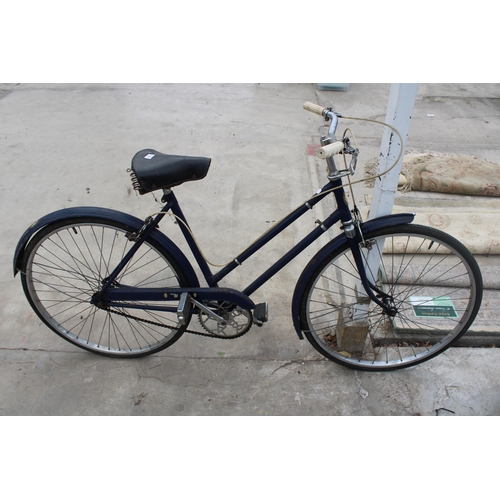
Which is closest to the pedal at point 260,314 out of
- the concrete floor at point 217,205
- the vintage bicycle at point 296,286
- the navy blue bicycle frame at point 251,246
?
the vintage bicycle at point 296,286

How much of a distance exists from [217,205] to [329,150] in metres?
2.00

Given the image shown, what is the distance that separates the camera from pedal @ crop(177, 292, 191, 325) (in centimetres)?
204

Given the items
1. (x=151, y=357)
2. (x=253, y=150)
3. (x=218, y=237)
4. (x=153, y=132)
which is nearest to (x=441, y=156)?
(x=253, y=150)

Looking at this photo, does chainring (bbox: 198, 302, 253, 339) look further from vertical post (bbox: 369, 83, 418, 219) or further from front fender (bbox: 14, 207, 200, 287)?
vertical post (bbox: 369, 83, 418, 219)

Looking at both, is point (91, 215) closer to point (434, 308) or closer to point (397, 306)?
point (397, 306)

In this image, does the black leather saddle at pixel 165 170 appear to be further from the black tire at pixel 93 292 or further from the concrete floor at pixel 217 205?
the concrete floor at pixel 217 205

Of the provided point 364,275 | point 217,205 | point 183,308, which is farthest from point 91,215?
point 217,205

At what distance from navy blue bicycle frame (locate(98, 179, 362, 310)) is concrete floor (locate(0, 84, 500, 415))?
49 centimetres

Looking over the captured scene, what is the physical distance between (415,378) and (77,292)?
7.22 ft

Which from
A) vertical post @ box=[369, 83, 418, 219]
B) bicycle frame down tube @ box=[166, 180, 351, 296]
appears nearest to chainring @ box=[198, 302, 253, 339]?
bicycle frame down tube @ box=[166, 180, 351, 296]

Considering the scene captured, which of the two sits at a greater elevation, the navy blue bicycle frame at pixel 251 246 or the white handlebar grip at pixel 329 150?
the white handlebar grip at pixel 329 150

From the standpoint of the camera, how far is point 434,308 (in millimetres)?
2457

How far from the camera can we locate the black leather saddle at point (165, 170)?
1819 mm

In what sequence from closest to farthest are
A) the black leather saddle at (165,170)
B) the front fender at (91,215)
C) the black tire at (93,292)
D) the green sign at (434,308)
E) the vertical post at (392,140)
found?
the vertical post at (392,140), the black leather saddle at (165,170), the front fender at (91,215), the black tire at (93,292), the green sign at (434,308)
